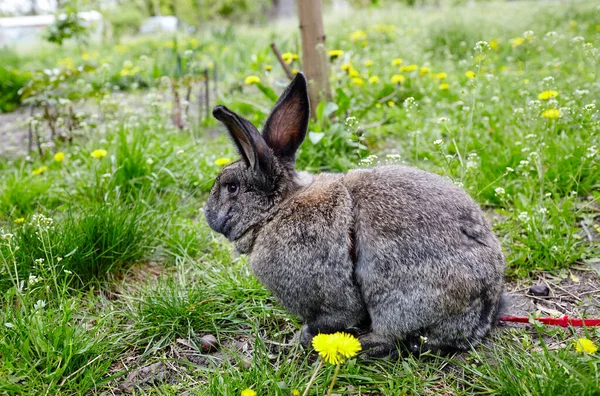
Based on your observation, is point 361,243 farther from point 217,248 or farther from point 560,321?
point 217,248

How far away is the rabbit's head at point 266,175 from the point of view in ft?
8.93

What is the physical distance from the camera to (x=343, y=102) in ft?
15.7

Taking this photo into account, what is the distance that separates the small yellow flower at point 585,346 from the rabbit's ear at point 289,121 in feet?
4.96

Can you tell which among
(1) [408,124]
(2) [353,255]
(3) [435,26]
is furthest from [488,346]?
(3) [435,26]

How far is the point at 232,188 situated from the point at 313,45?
7.72 ft

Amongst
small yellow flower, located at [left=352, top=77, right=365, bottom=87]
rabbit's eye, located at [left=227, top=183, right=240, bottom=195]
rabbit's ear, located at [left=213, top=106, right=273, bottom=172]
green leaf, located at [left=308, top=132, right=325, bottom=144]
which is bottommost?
green leaf, located at [left=308, top=132, right=325, bottom=144]

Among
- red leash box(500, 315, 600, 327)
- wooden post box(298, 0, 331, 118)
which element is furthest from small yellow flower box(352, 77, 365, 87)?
red leash box(500, 315, 600, 327)

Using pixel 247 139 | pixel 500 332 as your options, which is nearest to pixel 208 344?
pixel 247 139

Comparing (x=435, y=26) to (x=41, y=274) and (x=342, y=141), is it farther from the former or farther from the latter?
(x=41, y=274)

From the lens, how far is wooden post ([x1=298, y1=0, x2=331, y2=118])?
473cm

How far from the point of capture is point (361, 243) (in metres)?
2.51

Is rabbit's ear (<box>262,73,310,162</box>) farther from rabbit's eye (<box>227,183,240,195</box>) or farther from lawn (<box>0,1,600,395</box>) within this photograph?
lawn (<box>0,1,600,395</box>)

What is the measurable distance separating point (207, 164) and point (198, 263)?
127 cm

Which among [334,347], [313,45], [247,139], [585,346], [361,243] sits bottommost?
[585,346]
